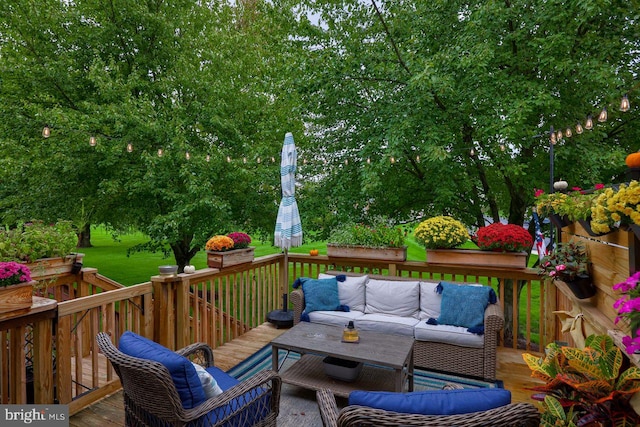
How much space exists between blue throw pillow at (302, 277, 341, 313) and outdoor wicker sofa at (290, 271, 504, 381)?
145 mm

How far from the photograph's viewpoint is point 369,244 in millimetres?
4539

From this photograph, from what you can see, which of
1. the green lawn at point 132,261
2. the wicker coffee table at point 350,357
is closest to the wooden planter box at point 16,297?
the wicker coffee table at point 350,357

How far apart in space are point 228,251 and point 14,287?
6.88ft

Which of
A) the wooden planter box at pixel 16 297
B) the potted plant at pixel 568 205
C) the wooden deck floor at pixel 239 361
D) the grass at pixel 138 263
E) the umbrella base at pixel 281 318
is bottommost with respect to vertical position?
the grass at pixel 138 263

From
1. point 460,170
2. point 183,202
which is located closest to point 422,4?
point 460,170

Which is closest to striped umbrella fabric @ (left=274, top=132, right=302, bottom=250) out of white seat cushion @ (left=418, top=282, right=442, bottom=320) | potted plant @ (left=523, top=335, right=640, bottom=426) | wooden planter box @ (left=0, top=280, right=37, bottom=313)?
white seat cushion @ (left=418, top=282, right=442, bottom=320)

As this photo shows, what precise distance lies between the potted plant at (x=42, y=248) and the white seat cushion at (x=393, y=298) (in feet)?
10.8

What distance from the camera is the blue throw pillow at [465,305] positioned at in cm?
340

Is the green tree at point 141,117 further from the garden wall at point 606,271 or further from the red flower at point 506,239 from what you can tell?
the garden wall at point 606,271

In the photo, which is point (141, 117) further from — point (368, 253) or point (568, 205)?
point (568, 205)

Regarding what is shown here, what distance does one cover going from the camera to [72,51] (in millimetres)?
6820

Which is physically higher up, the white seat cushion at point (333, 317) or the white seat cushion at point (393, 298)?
the white seat cushion at point (393, 298)

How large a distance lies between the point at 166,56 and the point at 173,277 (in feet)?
19.3

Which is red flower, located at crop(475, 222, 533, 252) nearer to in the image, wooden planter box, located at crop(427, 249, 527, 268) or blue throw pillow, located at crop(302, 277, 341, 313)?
wooden planter box, located at crop(427, 249, 527, 268)
